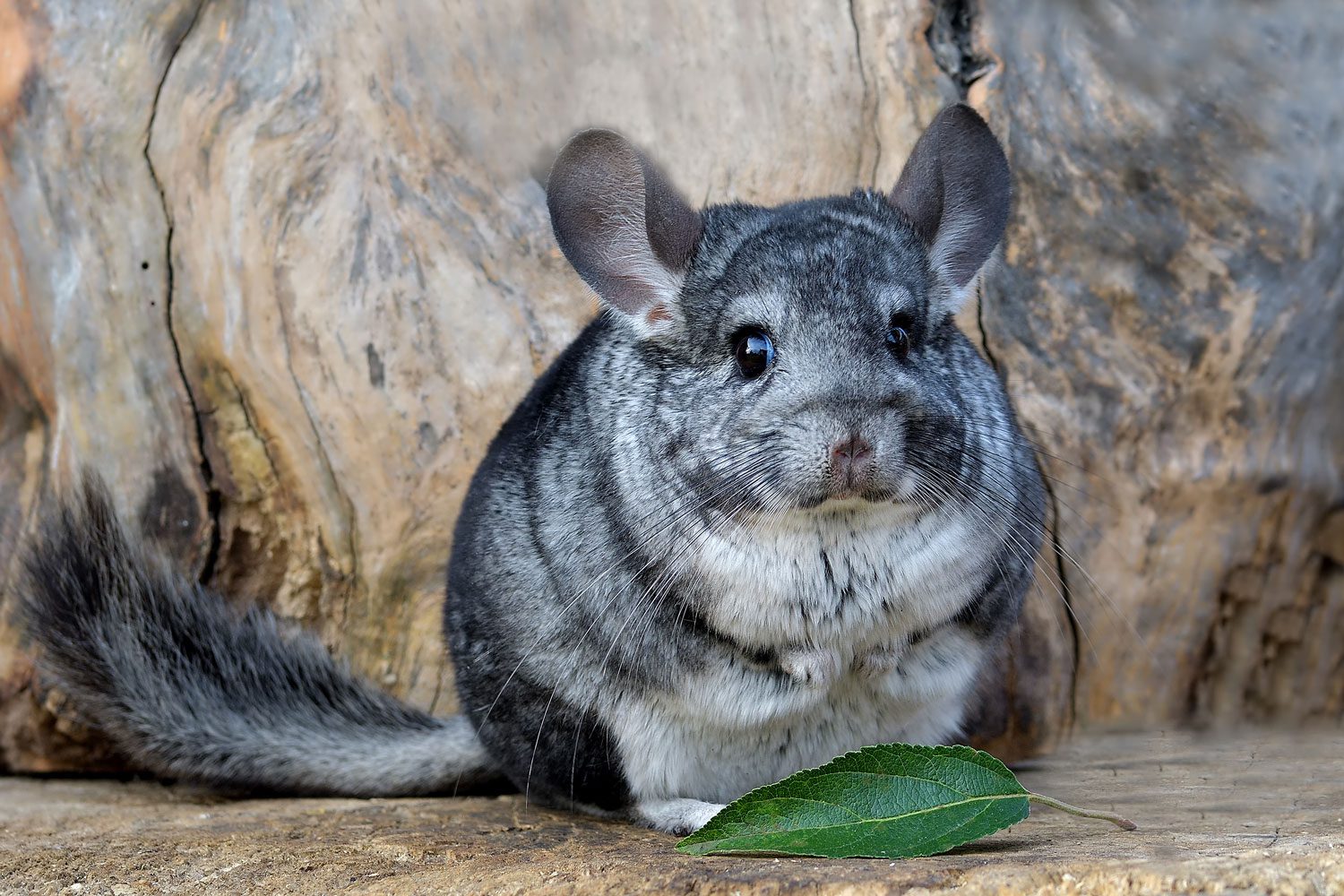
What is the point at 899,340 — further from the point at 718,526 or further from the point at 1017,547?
the point at 1017,547

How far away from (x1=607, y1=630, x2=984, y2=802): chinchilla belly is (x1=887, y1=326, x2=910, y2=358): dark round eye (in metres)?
0.65

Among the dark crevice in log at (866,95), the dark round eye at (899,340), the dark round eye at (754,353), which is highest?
the dark crevice in log at (866,95)

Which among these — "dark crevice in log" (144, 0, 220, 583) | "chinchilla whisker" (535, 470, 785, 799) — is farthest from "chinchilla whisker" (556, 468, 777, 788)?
"dark crevice in log" (144, 0, 220, 583)

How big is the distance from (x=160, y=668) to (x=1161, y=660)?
9.53ft

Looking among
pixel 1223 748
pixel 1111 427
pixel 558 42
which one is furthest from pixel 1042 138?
pixel 1223 748

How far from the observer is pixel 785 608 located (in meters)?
3.02

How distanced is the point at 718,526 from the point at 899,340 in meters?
0.53

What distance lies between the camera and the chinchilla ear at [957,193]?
10.7ft

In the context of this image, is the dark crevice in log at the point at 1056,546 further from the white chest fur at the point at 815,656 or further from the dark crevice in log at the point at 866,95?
the white chest fur at the point at 815,656

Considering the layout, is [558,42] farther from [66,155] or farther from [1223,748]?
[1223,748]

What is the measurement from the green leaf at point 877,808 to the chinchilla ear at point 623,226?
3.48 ft

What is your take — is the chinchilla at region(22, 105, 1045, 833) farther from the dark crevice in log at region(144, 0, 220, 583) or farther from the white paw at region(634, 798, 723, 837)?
the dark crevice in log at region(144, 0, 220, 583)

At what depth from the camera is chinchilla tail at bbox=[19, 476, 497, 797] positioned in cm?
379

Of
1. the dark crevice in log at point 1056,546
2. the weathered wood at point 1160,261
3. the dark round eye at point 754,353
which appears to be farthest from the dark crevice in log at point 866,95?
the dark round eye at point 754,353
